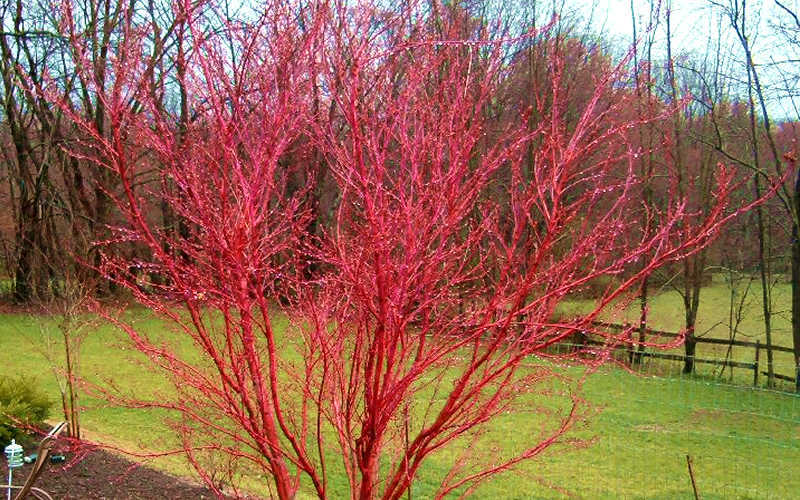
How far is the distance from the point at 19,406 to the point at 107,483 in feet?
3.47

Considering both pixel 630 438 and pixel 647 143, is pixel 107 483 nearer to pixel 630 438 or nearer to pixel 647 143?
pixel 630 438

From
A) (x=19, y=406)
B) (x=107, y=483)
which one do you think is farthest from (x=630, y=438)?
(x=19, y=406)

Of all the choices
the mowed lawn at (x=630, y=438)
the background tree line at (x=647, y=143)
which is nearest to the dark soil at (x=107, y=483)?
the mowed lawn at (x=630, y=438)

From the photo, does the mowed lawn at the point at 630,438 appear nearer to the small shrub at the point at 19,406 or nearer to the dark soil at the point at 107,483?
the dark soil at the point at 107,483

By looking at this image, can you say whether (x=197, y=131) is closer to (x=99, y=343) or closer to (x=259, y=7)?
(x=259, y=7)

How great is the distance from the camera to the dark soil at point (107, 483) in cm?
505

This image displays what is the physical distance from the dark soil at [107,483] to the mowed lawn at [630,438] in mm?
288

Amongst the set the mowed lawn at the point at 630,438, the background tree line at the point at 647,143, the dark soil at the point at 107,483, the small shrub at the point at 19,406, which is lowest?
the mowed lawn at the point at 630,438

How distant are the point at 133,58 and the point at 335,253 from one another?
43.0 inches

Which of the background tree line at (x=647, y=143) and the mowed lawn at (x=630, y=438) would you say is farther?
the background tree line at (x=647, y=143)

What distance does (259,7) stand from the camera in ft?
10.4

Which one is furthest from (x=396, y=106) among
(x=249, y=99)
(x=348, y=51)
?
(x=249, y=99)

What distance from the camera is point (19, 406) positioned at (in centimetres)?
566

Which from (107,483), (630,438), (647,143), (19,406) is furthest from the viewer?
(647,143)
